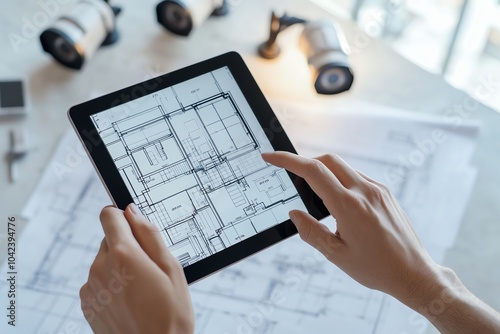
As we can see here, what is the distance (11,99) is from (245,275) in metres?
0.50

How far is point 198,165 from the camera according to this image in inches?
33.8

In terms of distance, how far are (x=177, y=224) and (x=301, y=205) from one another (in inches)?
6.7

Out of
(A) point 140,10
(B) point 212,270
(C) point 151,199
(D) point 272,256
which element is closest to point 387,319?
(D) point 272,256

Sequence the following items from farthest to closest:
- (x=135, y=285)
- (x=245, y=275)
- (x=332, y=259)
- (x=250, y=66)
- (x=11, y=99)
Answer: (x=250, y=66) < (x=11, y=99) < (x=245, y=275) < (x=332, y=259) < (x=135, y=285)

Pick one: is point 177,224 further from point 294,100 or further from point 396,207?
point 294,100

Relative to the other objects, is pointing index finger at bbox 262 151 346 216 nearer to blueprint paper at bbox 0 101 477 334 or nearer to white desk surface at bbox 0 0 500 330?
blueprint paper at bbox 0 101 477 334

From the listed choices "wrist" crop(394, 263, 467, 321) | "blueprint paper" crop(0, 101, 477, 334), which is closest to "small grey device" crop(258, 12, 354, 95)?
"blueprint paper" crop(0, 101, 477, 334)

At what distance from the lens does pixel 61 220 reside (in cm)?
100

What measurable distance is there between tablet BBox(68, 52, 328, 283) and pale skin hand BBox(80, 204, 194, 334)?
6 centimetres

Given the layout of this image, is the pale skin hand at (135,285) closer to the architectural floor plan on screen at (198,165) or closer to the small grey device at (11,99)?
the architectural floor plan on screen at (198,165)

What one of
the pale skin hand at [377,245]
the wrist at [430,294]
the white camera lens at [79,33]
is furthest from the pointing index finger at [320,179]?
the white camera lens at [79,33]

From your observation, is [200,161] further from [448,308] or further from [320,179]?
[448,308]

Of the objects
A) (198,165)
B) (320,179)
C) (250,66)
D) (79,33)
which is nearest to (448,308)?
(320,179)

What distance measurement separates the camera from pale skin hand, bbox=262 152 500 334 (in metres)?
0.79
